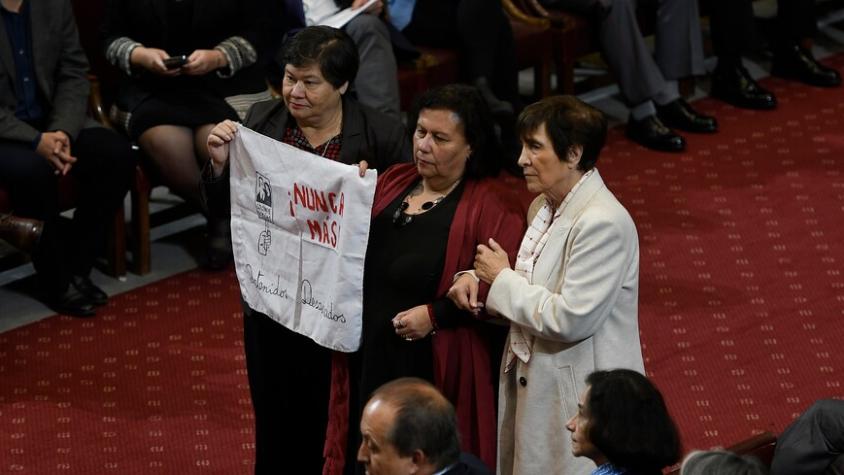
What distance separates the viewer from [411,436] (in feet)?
9.78

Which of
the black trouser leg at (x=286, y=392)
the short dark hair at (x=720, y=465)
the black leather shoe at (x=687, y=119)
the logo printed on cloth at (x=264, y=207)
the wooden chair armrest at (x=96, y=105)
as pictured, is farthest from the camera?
the black leather shoe at (x=687, y=119)

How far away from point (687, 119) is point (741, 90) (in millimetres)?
565

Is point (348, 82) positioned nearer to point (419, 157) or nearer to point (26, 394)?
point (419, 157)

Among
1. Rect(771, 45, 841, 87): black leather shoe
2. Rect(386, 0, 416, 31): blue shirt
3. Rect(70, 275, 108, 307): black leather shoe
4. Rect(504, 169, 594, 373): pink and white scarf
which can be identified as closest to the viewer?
Rect(504, 169, 594, 373): pink and white scarf

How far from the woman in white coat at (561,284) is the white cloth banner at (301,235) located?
0.32 meters

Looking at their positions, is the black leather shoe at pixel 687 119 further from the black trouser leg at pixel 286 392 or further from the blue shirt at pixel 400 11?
the black trouser leg at pixel 286 392

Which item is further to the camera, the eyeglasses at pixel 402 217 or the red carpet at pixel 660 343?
the red carpet at pixel 660 343

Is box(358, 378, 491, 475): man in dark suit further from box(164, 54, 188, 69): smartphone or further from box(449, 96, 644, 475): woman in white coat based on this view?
box(164, 54, 188, 69): smartphone

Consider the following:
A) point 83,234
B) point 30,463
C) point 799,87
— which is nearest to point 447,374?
point 30,463

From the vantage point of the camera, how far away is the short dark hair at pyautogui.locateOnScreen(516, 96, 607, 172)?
11.2ft

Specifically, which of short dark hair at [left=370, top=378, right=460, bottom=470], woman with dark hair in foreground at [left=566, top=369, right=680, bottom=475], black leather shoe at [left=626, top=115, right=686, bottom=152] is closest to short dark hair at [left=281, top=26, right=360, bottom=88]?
short dark hair at [left=370, top=378, right=460, bottom=470]

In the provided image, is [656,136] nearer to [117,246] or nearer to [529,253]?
[117,246]

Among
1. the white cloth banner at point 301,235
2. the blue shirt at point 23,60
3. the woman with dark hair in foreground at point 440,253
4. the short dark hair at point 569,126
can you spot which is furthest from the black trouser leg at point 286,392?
the blue shirt at point 23,60

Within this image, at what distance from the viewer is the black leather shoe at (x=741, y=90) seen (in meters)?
8.10
